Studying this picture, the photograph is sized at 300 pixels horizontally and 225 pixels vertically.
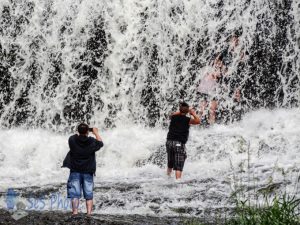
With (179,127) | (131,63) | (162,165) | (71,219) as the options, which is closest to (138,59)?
(131,63)

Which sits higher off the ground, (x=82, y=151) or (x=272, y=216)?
(x=82, y=151)

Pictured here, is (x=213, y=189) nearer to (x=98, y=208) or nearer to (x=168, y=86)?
(x=98, y=208)

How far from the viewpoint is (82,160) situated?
9.53 meters

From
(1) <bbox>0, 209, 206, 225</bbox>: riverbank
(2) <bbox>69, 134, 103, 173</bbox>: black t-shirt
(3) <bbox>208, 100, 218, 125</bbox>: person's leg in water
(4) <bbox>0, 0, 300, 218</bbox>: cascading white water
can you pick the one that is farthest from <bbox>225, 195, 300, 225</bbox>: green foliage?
(3) <bbox>208, 100, 218, 125</bbox>: person's leg in water

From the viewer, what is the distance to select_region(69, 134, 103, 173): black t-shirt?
9.49 metres

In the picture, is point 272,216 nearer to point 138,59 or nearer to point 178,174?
point 178,174

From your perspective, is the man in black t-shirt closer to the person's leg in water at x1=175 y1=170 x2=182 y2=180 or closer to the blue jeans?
the person's leg in water at x1=175 y1=170 x2=182 y2=180

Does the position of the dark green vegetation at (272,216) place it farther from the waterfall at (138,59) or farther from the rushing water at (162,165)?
the waterfall at (138,59)

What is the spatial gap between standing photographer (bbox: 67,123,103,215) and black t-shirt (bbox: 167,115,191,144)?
3.11 m

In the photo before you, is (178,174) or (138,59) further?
(138,59)

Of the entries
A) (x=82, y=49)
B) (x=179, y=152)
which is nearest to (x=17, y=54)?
(x=82, y=49)

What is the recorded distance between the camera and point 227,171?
13.5 meters

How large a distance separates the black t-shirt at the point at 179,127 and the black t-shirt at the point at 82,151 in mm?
3148

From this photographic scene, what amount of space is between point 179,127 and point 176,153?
1.67 ft
